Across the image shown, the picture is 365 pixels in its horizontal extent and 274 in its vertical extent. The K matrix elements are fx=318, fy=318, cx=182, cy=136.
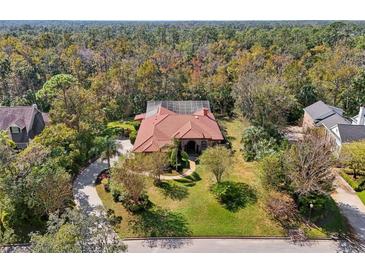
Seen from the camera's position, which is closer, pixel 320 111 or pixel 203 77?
pixel 320 111

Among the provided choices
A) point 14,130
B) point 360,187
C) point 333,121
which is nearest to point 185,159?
point 360,187

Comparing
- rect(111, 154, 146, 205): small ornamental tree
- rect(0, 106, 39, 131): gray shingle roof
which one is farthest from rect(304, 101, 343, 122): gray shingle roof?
rect(0, 106, 39, 131): gray shingle roof

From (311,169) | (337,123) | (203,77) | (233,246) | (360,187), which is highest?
(203,77)

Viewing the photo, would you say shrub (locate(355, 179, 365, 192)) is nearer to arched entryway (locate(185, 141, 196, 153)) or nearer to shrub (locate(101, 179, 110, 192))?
arched entryway (locate(185, 141, 196, 153))

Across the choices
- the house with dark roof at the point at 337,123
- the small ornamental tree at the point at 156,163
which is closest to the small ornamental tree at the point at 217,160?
the small ornamental tree at the point at 156,163

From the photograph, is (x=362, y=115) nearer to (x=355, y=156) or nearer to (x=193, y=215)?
(x=355, y=156)

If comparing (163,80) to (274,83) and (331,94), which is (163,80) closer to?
(274,83)

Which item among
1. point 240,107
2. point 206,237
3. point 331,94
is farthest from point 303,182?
point 331,94
